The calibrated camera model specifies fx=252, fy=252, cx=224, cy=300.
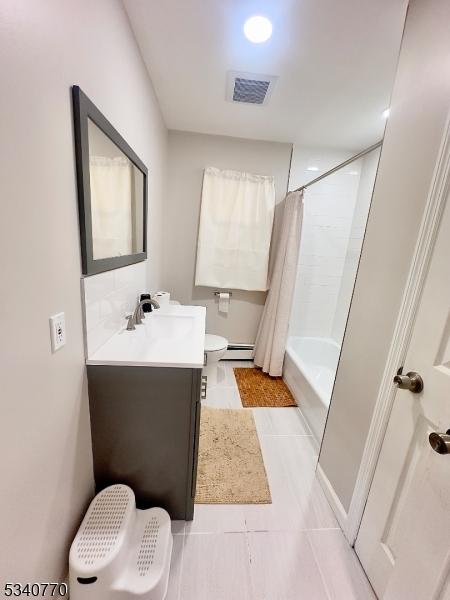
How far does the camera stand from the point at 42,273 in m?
0.73

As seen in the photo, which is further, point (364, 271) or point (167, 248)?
point (167, 248)

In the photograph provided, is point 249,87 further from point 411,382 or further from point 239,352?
point 239,352

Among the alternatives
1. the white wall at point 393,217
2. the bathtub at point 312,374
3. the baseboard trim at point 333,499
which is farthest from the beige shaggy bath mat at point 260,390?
the white wall at point 393,217

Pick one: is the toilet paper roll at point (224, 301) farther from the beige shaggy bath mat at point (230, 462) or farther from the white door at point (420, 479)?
the white door at point (420, 479)

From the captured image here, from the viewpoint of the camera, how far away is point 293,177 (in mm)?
2629

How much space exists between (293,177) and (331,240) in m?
0.79

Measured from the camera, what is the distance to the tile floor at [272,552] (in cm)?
105

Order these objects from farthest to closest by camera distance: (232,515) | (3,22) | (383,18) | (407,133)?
(232,515) < (383,18) < (407,133) < (3,22)

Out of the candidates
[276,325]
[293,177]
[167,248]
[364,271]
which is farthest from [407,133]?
[167,248]

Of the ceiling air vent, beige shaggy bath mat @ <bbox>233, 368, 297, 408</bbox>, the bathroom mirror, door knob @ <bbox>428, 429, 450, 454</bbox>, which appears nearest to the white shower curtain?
beige shaggy bath mat @ <bbox>233, 368, 297, 408</bbox>

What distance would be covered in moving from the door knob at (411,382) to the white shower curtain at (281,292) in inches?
66.5

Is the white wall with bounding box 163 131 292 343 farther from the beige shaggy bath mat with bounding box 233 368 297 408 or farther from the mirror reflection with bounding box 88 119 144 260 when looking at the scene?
the mirror reflection with bounding box 88 119 144 260

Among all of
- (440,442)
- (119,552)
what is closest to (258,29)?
(440,442)

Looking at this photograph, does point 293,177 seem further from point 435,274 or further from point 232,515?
point 232,515
